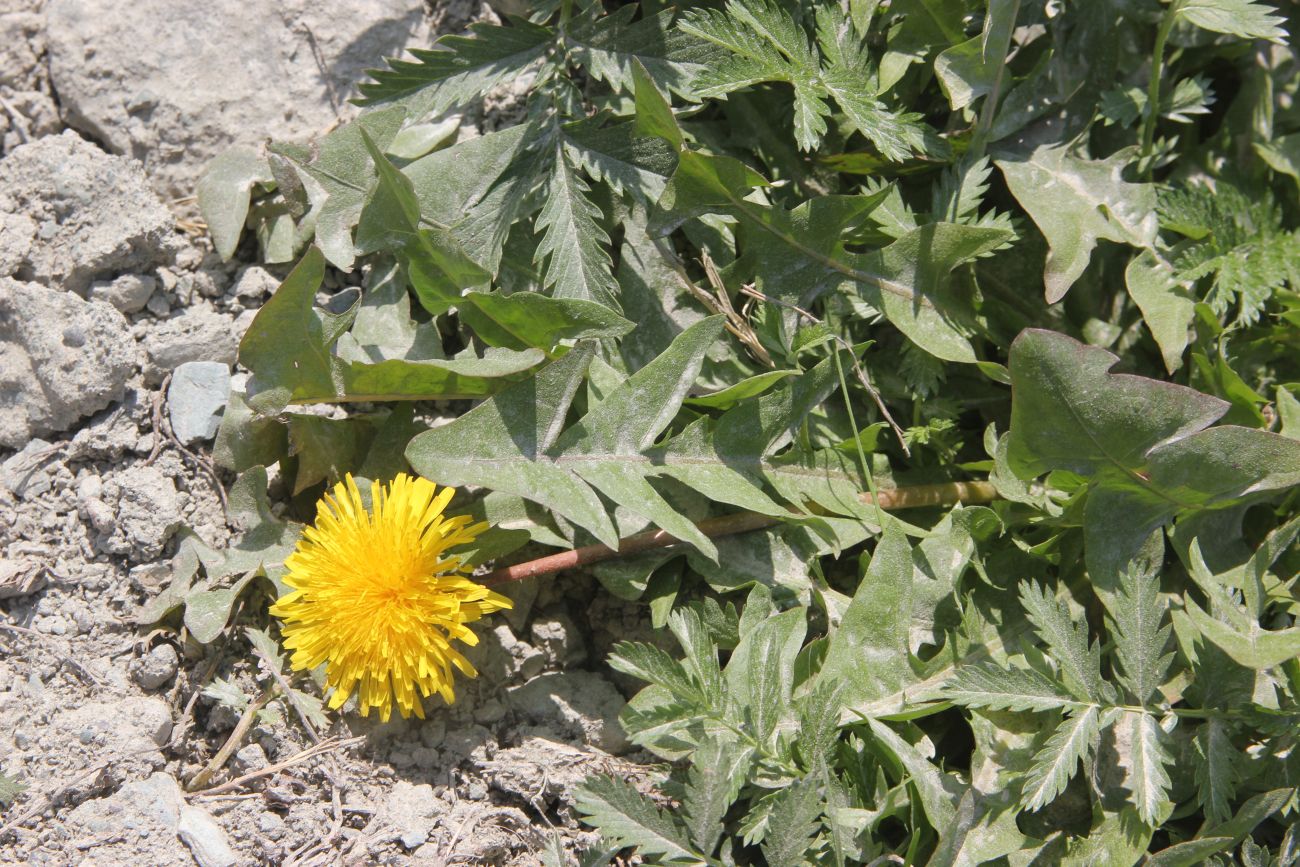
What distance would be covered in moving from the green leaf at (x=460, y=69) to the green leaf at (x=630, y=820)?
156 cm

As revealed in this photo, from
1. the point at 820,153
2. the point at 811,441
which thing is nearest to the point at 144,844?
the point at 811,441

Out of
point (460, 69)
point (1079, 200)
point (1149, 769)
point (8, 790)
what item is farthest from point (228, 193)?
point (1149, 769)

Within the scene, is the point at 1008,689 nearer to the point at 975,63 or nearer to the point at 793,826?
the point at 793,826

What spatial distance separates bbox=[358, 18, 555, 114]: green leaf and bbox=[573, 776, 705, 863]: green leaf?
1564mm

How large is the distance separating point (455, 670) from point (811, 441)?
1.03 m

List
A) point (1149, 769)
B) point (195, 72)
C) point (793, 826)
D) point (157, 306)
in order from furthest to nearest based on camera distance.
Answer: point (195, 72)
point (157, 306)
point (1149, 769)
point (793, 826)

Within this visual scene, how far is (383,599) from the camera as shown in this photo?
210 cm

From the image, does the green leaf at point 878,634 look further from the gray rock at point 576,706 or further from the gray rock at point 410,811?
the gray rock at point 410,811

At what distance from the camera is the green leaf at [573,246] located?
2270mm

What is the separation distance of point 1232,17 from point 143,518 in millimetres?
2763

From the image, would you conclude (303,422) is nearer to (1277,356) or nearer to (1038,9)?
(1038,9)

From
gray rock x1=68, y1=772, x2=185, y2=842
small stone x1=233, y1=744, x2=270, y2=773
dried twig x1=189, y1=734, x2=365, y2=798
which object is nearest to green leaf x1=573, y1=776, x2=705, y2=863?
dried twig x1=189, y1=734, x2=365, y2=798

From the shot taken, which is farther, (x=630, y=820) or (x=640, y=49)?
(x=640, y=49)

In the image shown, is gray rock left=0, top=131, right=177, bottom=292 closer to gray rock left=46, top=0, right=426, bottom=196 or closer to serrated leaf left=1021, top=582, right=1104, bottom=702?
gray rock left=46, top=0, right=426, bottom=196
